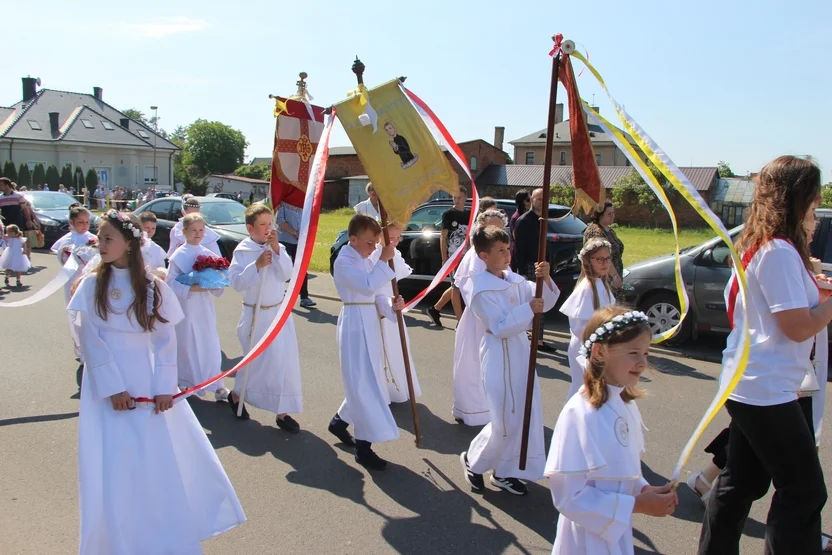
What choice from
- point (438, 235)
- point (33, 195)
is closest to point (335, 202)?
point (33, 195)

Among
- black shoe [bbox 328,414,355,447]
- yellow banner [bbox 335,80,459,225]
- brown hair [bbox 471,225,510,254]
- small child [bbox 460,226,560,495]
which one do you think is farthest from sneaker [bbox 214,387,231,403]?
brown hair [bbox 471,225,510,254]

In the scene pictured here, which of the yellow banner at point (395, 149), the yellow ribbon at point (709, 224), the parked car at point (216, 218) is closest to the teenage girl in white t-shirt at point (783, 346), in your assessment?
the yellow ribbon at point (709, 224)

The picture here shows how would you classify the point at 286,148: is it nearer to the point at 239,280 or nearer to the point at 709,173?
the point at 239,280

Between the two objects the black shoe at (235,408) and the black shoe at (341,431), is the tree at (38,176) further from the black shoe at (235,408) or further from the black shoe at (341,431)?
the black shoe at (341,431)

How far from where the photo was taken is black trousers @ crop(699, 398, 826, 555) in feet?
9.17

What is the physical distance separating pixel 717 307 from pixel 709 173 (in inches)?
1636

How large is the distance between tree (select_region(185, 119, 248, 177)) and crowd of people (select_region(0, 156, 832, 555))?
319 feet

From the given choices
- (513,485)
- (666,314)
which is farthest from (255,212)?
(666,314)

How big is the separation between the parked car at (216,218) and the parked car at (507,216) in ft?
10.5

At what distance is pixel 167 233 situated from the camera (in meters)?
16.2

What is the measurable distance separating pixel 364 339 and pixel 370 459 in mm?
839

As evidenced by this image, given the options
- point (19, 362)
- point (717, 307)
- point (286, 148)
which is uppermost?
point (286, 148)

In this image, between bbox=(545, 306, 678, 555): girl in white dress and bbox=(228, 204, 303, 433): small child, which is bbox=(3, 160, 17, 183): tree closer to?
bbox=(228, 204, 303, 433): small child

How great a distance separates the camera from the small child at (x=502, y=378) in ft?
13.7
